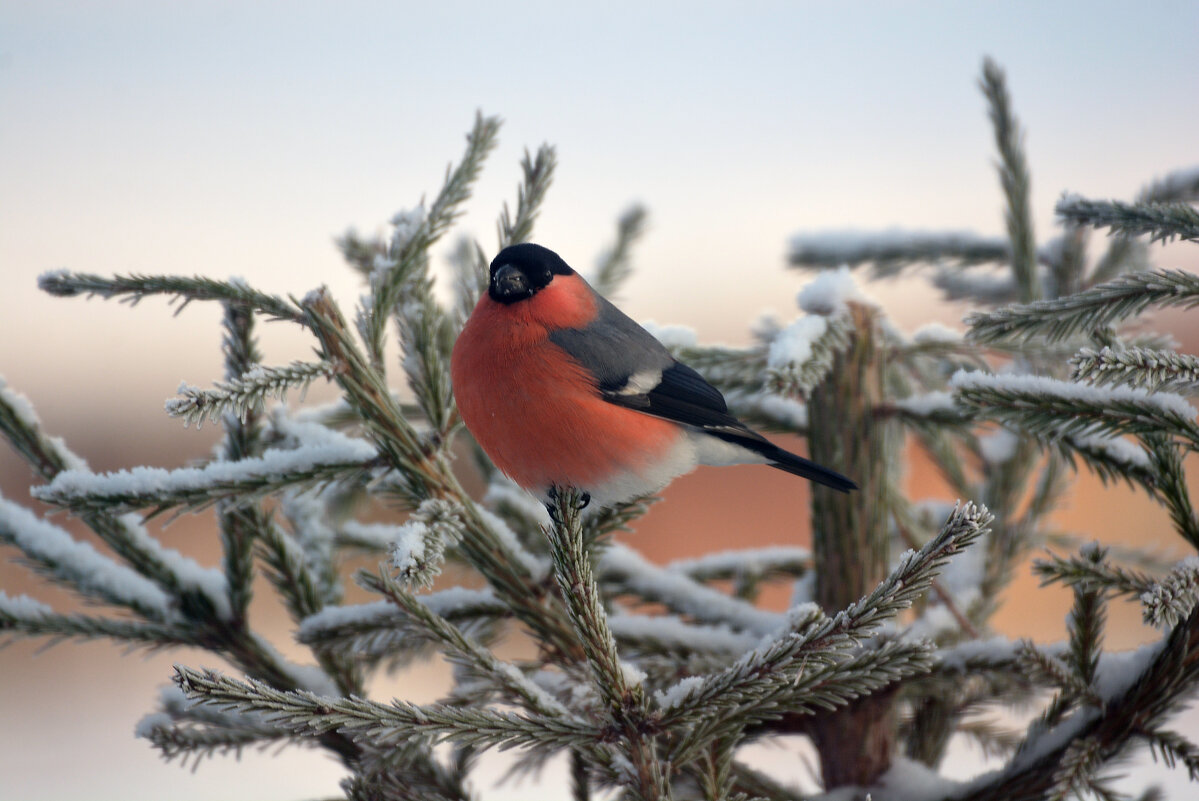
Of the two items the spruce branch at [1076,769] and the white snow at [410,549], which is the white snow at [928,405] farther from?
the white snow at [410,549]

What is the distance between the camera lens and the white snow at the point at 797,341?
133 centimetres

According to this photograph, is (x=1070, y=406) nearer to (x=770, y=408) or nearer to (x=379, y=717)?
(x=770, y=408)

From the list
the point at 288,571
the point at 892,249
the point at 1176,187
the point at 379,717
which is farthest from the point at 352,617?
the point at 1176,187

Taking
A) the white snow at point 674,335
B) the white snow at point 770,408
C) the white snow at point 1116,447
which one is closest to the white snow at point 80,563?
the white snow at point 674,335

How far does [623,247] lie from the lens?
Answer: 7.10ft

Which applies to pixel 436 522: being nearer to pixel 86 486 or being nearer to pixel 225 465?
pixel 225 465

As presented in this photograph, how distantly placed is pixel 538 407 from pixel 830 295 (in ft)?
1.75

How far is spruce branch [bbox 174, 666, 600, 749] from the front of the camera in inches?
30.9

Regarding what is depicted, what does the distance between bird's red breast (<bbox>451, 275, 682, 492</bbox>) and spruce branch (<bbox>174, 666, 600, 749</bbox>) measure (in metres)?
0.42

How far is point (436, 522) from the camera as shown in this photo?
41.2 inches

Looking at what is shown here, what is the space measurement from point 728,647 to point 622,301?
39.0 inches

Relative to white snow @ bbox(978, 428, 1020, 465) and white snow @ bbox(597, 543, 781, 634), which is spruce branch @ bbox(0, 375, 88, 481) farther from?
white snow @ bbox(978, 428, 1020, 465)

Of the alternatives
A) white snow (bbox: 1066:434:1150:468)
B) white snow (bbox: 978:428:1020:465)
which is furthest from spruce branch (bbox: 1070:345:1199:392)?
white snow (bbox: 978:428:1020:465)

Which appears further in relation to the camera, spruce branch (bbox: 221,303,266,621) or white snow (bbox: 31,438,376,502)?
spruce branch (bbox: 221,303,266,621)
